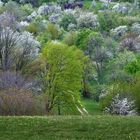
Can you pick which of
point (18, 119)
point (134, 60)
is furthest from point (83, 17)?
point (18, 119)

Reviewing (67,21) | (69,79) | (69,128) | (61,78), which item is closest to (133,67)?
(69,79)

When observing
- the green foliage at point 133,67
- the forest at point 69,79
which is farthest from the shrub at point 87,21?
the green foliage at point 133,67

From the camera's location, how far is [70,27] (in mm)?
144875

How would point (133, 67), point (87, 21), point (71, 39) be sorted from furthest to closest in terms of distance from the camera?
point (87, 21), point (71, 39), point (133, 67)

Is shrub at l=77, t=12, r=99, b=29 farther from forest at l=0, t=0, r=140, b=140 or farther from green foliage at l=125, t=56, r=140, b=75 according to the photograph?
green foliage at l=125, t=56, r=140, b=75

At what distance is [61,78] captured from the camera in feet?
206

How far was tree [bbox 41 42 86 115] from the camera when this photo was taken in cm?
6169

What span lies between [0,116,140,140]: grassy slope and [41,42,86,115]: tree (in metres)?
33.2

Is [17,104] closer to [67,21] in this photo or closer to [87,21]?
[87,21]

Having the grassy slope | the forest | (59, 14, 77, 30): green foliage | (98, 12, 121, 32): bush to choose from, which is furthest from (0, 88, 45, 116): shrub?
(59, 14, 77, 30): green foliage

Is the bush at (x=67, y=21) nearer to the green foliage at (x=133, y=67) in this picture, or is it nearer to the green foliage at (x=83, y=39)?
the green foliage at (x=83, y=39)

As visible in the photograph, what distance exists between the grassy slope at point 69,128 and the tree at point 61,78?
33.2m

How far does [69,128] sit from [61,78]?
37.4 metres

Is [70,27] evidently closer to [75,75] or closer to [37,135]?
[75,75]
